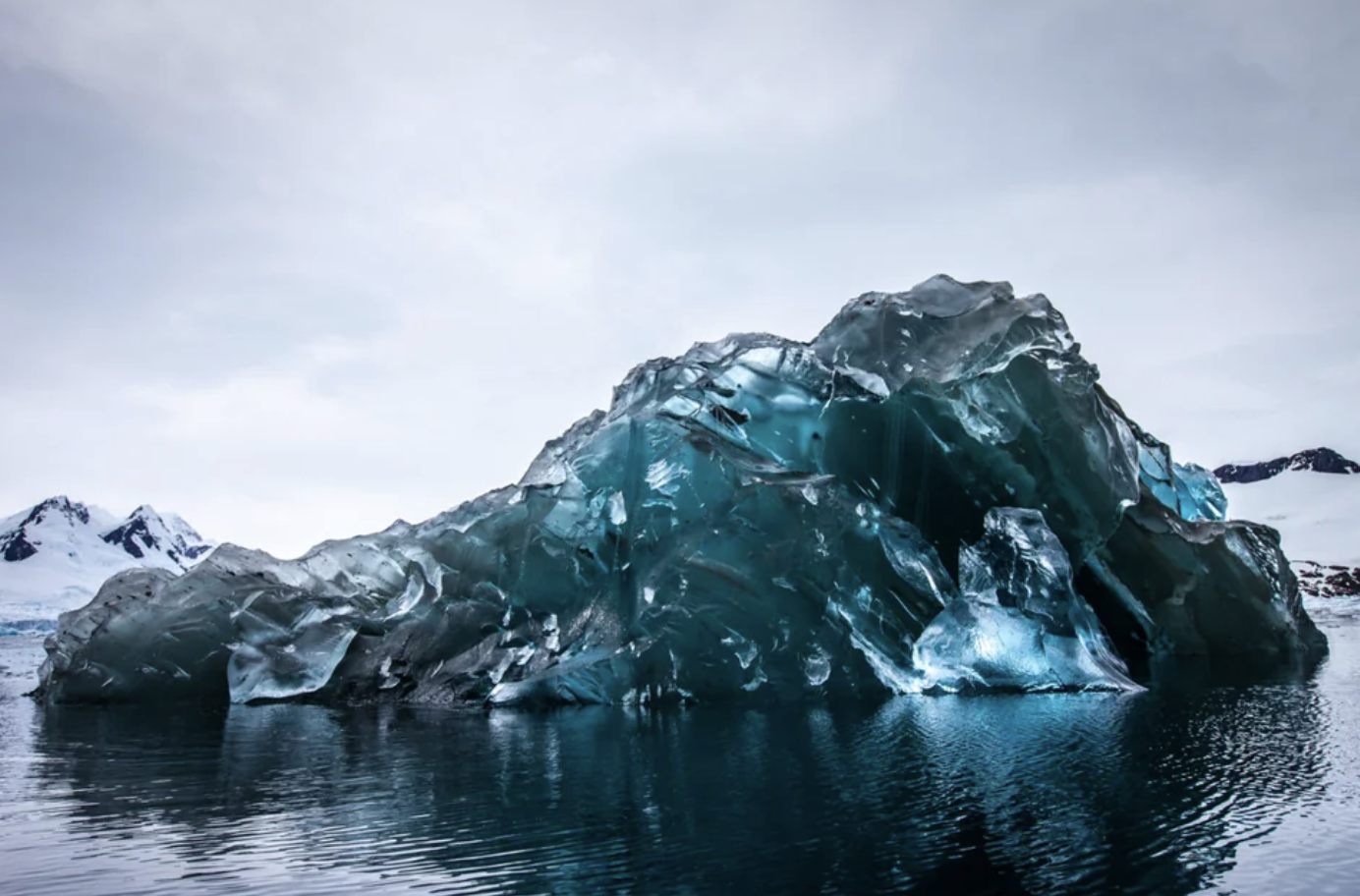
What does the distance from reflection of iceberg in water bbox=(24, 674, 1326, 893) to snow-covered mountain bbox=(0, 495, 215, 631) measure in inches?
5668

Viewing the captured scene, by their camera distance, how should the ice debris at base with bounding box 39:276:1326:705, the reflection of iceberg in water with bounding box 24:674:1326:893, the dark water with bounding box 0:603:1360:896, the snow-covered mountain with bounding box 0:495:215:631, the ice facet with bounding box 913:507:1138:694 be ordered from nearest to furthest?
the dark water with bounding box 0:603:1360:896, the reflection of iceberg in water with bounding box 24:674:1326:893, the ice facet with bounding box 913:507:1138:694, the ice debris at base with bounding box 39:276:1326:705, the snow-covered mountain with bounding box 0:495:215:631

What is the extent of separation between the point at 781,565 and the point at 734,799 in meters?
10.6

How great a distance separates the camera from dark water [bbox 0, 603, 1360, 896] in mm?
6055

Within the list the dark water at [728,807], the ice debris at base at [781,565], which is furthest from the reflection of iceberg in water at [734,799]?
the ice debris at base at [781,565]

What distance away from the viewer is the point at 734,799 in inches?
333

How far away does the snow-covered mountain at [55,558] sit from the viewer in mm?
148250

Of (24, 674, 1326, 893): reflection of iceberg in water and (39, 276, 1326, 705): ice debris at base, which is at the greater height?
(39, 276, 1326, 705): ice debris at base

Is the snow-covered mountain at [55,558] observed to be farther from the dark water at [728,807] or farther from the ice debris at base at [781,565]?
the dark water at [728,807]

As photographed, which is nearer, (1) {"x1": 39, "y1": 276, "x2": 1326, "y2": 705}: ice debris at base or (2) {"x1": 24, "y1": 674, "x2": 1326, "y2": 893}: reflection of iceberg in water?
(2) {"x1": 24, "y1": 674, "x2": 1326, "y2": 893}: reflection of iceberg in water

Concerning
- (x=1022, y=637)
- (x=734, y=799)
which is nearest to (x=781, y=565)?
(x=1022, y=637)

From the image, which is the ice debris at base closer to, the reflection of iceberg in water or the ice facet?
the ice facet

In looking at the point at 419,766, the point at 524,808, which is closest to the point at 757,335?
the point at 419,766

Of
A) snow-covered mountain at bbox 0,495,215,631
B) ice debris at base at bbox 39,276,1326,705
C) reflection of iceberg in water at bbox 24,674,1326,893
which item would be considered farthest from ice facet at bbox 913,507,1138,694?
snow-covered mountain at bbox 0,495,215,631

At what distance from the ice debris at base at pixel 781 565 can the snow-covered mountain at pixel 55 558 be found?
13049 centimetres
